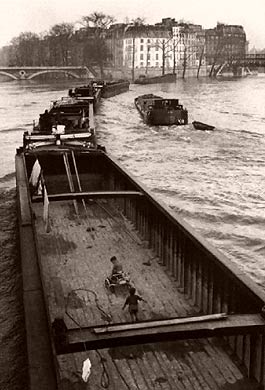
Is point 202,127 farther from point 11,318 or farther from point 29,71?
point 29,71

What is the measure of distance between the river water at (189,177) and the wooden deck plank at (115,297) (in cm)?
149

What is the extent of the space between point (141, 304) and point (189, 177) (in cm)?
1618

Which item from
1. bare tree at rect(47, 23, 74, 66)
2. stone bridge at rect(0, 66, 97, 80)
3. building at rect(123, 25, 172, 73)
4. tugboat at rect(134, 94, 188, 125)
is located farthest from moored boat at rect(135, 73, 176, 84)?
tugboat at rect(134, 94, 188, 125)

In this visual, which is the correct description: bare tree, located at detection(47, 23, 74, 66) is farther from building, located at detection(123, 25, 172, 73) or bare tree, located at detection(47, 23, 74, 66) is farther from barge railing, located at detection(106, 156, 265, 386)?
barge railing, located at detection(106, 156, 265, 386)

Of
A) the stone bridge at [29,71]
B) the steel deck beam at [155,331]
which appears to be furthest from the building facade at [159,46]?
the steel deck beam at [155,331]

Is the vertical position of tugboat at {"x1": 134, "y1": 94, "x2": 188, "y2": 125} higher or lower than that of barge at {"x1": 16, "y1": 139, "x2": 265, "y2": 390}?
lower

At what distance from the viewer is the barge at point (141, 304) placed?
630 cm

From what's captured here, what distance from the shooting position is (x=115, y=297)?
29.3 feet

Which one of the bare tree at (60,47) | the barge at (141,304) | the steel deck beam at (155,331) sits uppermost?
the bare tree at (60,47)

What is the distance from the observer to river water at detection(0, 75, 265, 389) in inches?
492

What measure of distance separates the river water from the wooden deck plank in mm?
1495

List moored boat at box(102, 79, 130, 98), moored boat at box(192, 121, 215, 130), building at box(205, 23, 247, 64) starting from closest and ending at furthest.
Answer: moored boat at box(192, 121, 215, 130) → moored boat at box(102, 79, 130, 98) → building at box(205, 23, 247, 64)

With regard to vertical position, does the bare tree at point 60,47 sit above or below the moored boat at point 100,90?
above

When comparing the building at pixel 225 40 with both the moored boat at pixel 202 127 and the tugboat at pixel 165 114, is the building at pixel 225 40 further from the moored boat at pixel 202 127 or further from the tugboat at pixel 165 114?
the moored boat at pixel 202 127
